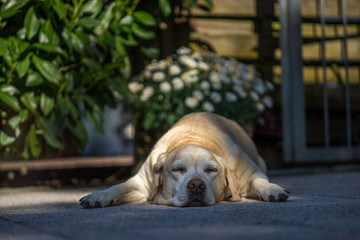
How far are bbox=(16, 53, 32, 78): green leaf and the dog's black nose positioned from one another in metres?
1.56

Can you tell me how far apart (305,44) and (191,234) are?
13.3ft

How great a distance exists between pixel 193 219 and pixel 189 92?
2671 millimetres

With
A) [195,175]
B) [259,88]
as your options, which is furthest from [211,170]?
[259,88]

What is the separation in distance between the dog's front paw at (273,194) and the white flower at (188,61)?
2.08 meters

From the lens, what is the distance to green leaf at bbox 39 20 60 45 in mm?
4133

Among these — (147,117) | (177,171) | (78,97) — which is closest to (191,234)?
(177,171)

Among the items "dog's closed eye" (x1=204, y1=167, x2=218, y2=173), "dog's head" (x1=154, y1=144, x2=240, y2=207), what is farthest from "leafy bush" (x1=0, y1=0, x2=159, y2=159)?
"dog's closed eye" (x1=204, y1=167, x2=218, y2=173)

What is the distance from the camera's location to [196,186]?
306 cm

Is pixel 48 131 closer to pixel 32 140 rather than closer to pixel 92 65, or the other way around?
pixel 32 140

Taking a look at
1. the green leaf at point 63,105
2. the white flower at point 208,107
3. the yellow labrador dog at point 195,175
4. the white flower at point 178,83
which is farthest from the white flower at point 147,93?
the yellow labrador dog at point 195,175

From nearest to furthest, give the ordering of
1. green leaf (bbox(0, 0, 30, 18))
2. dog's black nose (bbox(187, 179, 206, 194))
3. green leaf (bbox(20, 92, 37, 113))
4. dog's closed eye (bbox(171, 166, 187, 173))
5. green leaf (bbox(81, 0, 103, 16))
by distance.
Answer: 1. dog's black nose (bbox(187, 179, 206, 194))
2. dog's closed eye (bbox(171, 166, 187, 173))
3. green leaf (bbox(0, 0, 30, 18))
4. green leaf (bbox(20, 92, 37, 113))
5. green leaf (bbox(81, 0, 103, 16))

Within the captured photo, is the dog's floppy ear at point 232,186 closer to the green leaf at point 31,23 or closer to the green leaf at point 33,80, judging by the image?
the green leaf at point 33,80

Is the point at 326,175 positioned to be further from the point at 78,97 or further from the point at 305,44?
the point at 78,97

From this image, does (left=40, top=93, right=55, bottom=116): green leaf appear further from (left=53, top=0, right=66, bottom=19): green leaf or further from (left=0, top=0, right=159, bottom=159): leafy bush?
(left=53, top=0, right=66, bottom=19): green leaf
